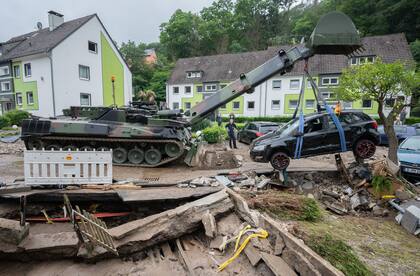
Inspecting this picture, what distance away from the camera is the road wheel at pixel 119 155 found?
8.93m

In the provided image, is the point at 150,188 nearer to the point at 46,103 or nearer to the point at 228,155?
the point at 228,155

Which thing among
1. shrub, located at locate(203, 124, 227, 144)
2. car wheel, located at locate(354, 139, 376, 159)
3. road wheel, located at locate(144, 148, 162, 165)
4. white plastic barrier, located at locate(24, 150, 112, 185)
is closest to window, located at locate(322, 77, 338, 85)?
shrub, located at locate(203, 124, 227, 144)

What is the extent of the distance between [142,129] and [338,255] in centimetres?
682

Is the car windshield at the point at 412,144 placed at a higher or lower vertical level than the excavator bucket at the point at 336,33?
lower

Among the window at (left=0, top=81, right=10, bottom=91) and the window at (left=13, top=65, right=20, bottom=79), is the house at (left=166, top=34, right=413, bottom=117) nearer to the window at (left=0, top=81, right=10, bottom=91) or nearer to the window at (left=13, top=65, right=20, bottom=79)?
the window at (left=13, top=65, right=20, bottom=79)

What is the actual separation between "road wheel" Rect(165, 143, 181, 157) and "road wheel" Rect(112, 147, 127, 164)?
149 cm

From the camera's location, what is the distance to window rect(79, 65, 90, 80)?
22516 millimetres

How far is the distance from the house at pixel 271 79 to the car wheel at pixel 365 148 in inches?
580

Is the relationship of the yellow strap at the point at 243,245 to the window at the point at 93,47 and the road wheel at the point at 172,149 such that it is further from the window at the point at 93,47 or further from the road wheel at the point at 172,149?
the window at the point at 93,47

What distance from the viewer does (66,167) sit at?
5918 mm

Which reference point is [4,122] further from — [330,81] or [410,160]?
[330,81]

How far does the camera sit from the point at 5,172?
793cm

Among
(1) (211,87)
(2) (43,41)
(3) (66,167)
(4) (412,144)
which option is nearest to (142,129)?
(3) (66,167)

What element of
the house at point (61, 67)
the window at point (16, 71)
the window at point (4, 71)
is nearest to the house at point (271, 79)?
the house at point (61, 67)
